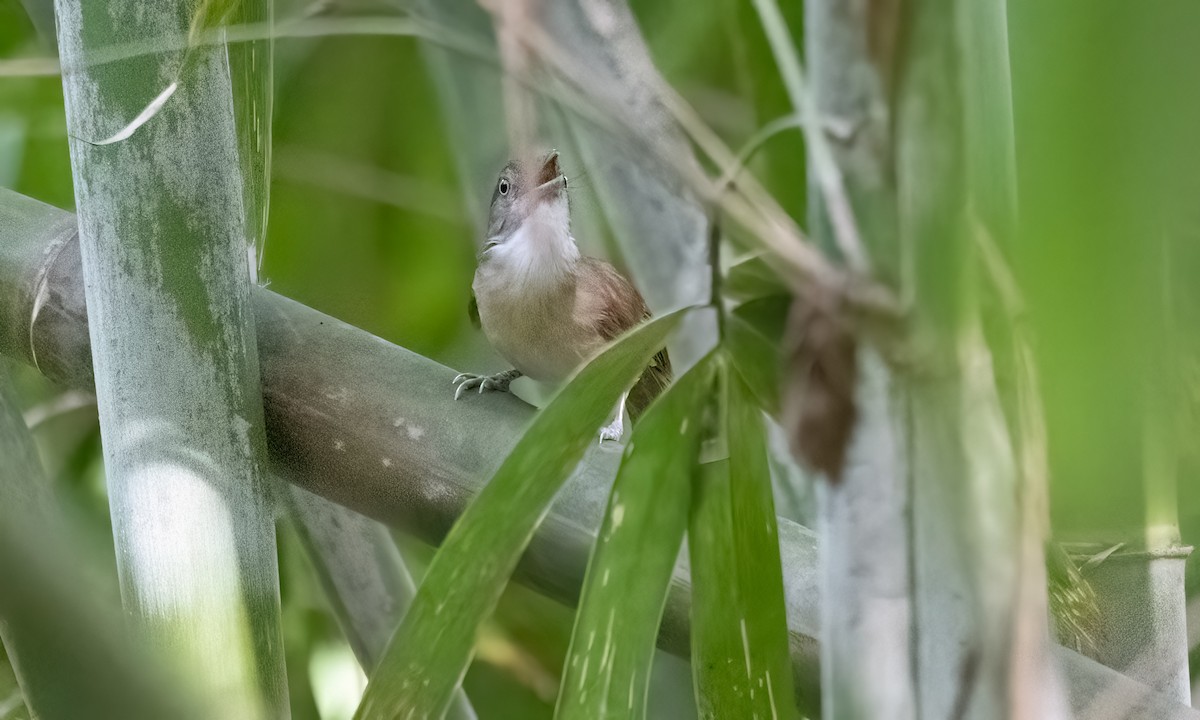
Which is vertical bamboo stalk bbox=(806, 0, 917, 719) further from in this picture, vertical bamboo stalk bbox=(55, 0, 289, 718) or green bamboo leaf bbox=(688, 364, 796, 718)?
vertical bamboo stalk bbox=(55, 0, 289, 718)

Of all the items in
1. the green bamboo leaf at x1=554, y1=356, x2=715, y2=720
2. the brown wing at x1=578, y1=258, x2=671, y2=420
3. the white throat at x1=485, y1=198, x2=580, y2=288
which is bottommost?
the green bamboo leaf at x1=554, y1=356, x2=715, y2=720

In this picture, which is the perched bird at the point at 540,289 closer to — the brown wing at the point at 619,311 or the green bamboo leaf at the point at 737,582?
the brown wing at the point at 619,311

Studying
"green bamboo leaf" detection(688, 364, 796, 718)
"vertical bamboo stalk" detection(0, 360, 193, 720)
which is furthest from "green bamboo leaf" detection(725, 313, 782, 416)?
"vertical bamboo stalk" detection(0, 360, 193, 720)

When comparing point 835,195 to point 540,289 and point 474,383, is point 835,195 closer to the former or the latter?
point 474,383

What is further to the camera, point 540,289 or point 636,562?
point 540,289

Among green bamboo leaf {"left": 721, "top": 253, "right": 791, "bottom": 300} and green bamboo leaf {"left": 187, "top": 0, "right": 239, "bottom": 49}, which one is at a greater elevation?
green bamboo leaf {"left": 187, "top": 0, "right": 239, "bottom": 49}

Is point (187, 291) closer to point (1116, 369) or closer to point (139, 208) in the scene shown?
point (139, 208)

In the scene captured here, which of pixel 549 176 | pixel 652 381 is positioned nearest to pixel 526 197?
pixel 549 176

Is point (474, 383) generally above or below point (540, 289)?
below

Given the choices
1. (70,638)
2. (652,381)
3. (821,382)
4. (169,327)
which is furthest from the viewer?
(652,381)
